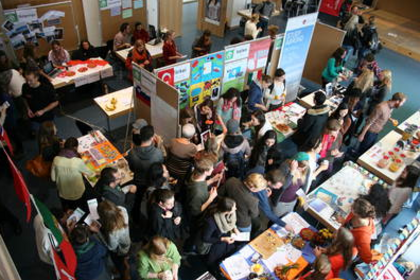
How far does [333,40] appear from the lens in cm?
719

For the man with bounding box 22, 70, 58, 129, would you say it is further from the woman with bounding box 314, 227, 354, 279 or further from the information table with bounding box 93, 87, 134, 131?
the woman with bounding box 314, 227, 354, 279

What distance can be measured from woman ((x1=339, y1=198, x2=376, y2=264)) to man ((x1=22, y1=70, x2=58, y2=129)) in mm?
4637

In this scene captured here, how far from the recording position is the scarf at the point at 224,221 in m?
3.40

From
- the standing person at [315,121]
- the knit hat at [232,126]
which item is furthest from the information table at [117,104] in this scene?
the standing person at [315,121]

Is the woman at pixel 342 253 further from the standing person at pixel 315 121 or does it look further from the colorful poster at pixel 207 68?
the colorful poster at pixel 207 68

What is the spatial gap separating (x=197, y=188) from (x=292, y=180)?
1144 millimetres

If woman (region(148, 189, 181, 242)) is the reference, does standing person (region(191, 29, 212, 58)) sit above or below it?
above

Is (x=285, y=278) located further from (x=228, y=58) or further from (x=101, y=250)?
(x=228, y=58)

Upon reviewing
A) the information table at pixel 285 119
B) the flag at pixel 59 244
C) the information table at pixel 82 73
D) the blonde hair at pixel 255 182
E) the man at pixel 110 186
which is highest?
the flag at pixel 59 244

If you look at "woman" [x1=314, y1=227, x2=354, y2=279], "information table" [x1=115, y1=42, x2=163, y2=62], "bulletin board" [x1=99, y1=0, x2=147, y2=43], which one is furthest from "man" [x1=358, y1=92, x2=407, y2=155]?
"bulletin board" [x1=99, y1=0, x2=147, y2=43]

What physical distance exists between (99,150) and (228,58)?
263 centimetres

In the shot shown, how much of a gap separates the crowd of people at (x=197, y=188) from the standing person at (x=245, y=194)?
0.04 ft

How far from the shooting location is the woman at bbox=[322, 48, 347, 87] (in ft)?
22.4

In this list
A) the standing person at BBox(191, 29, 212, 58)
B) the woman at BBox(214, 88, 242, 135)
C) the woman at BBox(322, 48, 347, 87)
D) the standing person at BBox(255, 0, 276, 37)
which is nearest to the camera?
the woman at BBox(214, 88, 242, 135)
